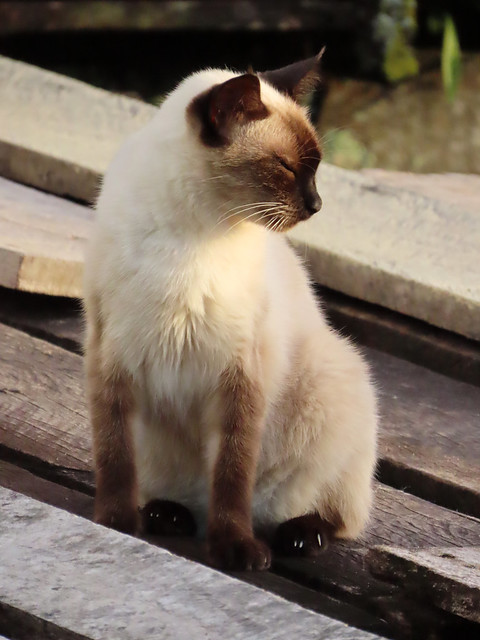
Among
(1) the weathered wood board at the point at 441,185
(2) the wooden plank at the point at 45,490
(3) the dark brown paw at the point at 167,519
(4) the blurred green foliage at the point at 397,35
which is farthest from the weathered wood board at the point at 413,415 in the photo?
(4) the blurred green foliage at the point at 397,35

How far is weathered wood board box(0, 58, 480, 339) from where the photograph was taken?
345 cm

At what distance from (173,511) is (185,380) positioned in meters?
0.35

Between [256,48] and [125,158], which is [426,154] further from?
[125,158]

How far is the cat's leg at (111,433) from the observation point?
7.89 ft

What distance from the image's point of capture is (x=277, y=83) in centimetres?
262

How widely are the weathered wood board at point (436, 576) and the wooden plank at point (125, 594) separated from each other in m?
0.28

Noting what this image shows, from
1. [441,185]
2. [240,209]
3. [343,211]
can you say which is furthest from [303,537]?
[441,185]

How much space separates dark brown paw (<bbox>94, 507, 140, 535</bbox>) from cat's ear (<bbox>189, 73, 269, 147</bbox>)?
81cm

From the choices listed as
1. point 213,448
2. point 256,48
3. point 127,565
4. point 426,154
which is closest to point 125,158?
point 213,448

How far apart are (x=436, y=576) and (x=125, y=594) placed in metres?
0.55

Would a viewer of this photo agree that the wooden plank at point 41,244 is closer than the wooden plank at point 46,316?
Yes

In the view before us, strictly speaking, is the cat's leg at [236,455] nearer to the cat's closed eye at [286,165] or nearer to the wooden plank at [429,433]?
the cat's closed eye at [286,165]

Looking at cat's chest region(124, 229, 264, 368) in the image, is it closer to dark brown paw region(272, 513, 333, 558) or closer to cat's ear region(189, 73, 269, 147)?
cat's ear region(189, 73, 269, 147)

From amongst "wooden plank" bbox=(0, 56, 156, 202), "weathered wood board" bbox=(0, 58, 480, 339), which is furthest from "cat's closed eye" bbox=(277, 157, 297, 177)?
"wooden plank" bbox=(0, 56, 156, 202)
